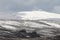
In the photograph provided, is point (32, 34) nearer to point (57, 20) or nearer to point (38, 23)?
point (38, 23)

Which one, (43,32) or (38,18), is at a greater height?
(38,18)

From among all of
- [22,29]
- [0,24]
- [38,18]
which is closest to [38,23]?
[38,18]

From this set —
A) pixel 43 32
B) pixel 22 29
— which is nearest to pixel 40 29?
pixel 43 32

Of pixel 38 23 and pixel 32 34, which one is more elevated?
pixel 38 23

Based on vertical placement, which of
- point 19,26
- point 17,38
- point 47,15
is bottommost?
point 17,38

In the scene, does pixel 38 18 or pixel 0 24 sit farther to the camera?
pixel 38 18

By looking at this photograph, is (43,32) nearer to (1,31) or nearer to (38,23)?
(38,23)

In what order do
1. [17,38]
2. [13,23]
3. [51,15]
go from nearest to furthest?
[17,38]
[13,23]
[51,15]

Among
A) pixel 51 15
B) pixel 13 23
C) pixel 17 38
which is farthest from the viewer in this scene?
pixel 51 15

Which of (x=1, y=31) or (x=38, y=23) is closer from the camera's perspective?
(x=1, y=31)
